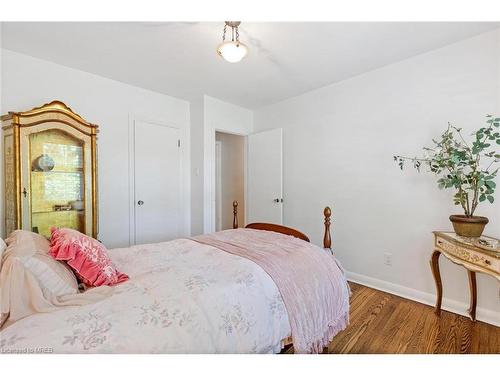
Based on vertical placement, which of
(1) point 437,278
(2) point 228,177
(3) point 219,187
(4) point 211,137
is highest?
(4) point 211,137

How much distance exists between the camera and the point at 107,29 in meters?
1.96

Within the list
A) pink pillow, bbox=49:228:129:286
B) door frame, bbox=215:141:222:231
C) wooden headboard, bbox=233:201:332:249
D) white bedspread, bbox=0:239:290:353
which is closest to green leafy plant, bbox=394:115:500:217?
wooden headboard, bbox=233:201:332:249

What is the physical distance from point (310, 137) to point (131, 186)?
2527 millimetres

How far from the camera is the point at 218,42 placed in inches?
85.4

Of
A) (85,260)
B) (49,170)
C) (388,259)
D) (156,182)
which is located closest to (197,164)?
(156,182)

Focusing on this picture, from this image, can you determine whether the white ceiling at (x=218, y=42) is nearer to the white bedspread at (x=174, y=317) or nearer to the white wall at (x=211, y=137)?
the white wall at (x=211, y=137)

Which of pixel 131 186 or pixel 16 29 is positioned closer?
pixel 16 29

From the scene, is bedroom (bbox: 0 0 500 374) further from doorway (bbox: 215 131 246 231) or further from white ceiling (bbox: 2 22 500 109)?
doorway (bbox: 215 131 246 231)

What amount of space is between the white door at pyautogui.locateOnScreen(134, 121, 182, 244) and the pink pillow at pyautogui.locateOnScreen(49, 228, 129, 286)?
1976mm

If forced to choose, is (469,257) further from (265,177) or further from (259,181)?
(259,181)

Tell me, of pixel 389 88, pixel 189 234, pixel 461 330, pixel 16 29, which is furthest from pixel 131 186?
pixel 461 330

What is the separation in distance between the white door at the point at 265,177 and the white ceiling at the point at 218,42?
37.1 inches

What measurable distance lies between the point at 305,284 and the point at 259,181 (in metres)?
2.59
